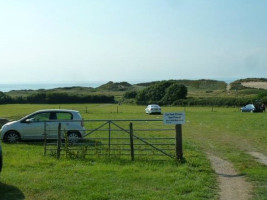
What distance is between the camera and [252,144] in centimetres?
1862

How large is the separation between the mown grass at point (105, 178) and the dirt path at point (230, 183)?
0.25m

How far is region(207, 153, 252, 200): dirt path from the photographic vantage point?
29.1 ft

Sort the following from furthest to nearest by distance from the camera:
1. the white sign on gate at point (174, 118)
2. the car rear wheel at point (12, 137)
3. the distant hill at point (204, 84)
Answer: the distant hill at point (204, 84) → the car rear wheel at point (12, 137) → the white sign on gate at point (174, 118)

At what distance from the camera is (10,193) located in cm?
889

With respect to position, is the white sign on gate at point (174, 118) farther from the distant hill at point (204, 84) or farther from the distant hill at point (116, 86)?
the distant hill at point (116, 86)

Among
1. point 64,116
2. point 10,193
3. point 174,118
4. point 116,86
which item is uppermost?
point 116,86

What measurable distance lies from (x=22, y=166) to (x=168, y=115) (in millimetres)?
4769

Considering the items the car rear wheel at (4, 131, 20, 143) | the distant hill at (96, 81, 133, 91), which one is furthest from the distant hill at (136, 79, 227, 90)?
the car rear wheel at (4, 131, 20, 143)

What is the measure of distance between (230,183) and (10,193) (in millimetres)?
5334

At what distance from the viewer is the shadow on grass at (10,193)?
28.1ft

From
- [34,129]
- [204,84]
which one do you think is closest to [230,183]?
[34,129]

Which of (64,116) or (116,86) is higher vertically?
(116,86)

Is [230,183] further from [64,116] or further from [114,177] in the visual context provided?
[64,116]

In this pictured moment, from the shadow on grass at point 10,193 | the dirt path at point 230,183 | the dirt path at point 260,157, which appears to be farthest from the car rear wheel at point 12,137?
the dirt path at point 260,157
